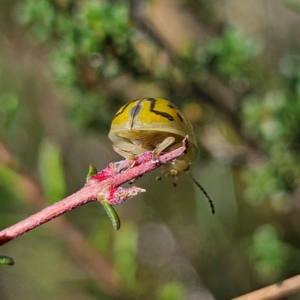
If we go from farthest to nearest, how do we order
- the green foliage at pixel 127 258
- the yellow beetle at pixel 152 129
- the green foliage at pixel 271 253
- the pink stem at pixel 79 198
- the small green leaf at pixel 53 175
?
the green foliage at pixel 271 253
the green foliage at pixel 127 258
the small green leaf at pixel 53 175
the yellow beetle at pixel 152 129
the pink stem at pixel 79 198

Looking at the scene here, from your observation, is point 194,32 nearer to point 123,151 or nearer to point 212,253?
point 212,253

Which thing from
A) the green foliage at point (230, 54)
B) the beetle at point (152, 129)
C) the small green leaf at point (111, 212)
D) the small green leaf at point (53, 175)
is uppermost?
the small green leaf at point (111, 212)

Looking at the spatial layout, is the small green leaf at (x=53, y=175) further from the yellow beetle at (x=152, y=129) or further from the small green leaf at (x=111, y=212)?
the small green leaf at (x=111, y=212)

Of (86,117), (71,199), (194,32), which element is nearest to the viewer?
(71,199)

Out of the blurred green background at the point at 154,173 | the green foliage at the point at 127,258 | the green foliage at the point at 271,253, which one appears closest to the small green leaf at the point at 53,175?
the blurred green background at the point at 154,173

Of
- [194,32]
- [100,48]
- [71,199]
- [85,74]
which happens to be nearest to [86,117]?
[85,74]

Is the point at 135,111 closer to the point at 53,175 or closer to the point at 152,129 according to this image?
the point at 152,129
